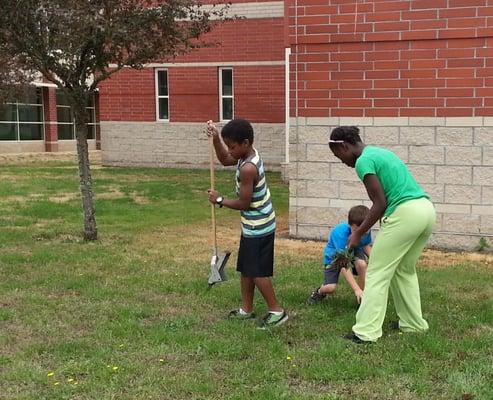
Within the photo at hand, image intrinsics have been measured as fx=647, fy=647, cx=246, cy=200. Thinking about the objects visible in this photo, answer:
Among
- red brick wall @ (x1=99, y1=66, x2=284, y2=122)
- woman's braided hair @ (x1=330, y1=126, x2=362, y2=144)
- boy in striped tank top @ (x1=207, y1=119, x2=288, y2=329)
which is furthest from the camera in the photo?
red brick wall @ (x1=99, y1=66, x2=284, y2=122)

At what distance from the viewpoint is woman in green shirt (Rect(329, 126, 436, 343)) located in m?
4.56

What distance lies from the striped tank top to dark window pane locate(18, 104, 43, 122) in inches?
1121

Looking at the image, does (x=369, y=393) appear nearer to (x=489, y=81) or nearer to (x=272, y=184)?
(x=489, y=81)

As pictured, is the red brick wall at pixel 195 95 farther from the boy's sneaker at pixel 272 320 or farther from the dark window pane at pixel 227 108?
the boy's sneaker at pixel 272 320

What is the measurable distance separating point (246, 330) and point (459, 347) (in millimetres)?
1589

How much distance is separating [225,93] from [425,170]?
43.3 ft

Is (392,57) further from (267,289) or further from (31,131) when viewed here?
(31,131)

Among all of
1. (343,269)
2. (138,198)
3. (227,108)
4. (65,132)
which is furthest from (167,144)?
(343,269)

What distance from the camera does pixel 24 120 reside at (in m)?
31.6

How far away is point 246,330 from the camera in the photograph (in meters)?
5.07

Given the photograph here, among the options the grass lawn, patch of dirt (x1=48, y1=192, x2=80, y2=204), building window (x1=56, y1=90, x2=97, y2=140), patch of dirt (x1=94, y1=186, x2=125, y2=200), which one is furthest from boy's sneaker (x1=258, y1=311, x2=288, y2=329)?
building window (x1=56, y1=90, x2=97, y2=140)

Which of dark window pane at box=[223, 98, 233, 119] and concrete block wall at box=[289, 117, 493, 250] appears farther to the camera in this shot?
dark window pane at box=[223, 98, 233, 119]

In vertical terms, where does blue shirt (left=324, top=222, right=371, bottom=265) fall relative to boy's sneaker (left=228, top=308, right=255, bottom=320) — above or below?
above

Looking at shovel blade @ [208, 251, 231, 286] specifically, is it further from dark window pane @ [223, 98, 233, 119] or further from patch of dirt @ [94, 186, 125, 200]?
dark window pane @ [223, 98, 233, 119]
